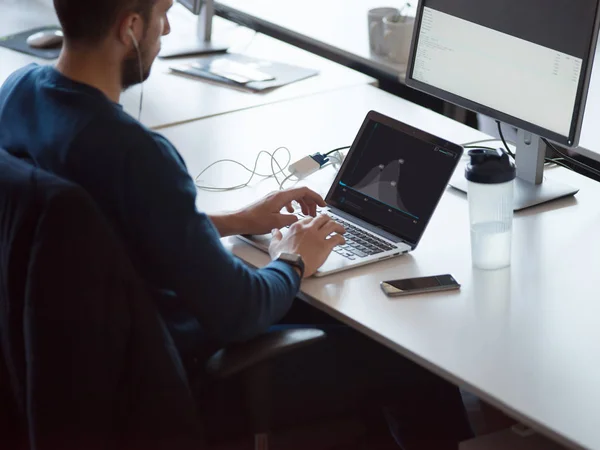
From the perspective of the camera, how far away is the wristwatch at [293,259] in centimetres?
162

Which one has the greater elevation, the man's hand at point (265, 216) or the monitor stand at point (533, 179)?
the monitor stand at point (533, 179)

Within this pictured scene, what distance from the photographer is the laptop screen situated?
5.76 ft

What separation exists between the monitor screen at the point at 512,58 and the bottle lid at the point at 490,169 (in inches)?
10.6

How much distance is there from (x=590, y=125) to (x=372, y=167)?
69cm

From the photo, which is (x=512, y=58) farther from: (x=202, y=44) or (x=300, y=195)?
(x=202, y=44)

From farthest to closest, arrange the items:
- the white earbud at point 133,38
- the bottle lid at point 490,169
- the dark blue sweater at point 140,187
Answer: the bottle lid at point 490,169, the white earbud at point 133,38, the dark blue sweater at point 140,187

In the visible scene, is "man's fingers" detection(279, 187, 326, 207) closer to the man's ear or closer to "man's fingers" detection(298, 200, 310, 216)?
"man's fingers" detection(298, 200, 310, 216)

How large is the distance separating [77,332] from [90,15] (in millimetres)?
492

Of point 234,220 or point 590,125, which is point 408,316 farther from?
point 590,125

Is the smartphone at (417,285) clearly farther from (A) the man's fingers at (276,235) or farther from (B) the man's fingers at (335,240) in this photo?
(A) the man's fingers at (276,235)

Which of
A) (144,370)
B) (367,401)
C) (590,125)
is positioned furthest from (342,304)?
(590,125)

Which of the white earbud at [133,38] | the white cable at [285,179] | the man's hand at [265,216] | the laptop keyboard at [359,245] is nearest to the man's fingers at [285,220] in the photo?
the man's hand at [265,216]

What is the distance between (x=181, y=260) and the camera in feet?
4.66

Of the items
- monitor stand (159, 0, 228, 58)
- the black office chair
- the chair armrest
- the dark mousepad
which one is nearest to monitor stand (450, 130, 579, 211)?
the chair armrest
